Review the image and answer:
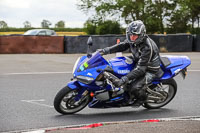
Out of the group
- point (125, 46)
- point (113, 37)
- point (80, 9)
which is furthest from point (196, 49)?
point (125, 46)

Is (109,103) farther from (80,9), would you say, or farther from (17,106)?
(80,9)

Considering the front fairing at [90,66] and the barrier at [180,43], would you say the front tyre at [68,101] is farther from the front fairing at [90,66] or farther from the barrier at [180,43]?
the barrier at [180,43]

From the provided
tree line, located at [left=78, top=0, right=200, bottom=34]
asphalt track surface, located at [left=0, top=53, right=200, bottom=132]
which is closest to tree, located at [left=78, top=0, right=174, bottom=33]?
tree line, located at [left=78, top=0, right=200, bottom=34]

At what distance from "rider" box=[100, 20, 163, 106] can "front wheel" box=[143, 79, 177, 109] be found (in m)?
0.30

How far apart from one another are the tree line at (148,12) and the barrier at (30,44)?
47.0ft

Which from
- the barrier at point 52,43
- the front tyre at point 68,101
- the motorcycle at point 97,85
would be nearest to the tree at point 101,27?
the barrier at point 52,43

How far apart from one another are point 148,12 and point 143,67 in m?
30.7

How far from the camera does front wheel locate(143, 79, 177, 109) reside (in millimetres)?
7262

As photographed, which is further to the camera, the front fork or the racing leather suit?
the racing leather suit

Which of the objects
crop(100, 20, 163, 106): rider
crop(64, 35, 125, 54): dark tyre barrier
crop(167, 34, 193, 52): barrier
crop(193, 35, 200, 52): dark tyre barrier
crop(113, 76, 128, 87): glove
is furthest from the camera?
crop(193, 35, 200, 52): dark tyre barrier

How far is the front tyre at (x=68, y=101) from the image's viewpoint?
6520 mm

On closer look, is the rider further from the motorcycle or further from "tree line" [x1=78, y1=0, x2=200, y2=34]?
"tree line" [x1=78, y1=0, x2=200, y2=34]

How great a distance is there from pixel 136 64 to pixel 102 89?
2.47 ft

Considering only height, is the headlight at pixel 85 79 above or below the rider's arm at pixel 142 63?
below
